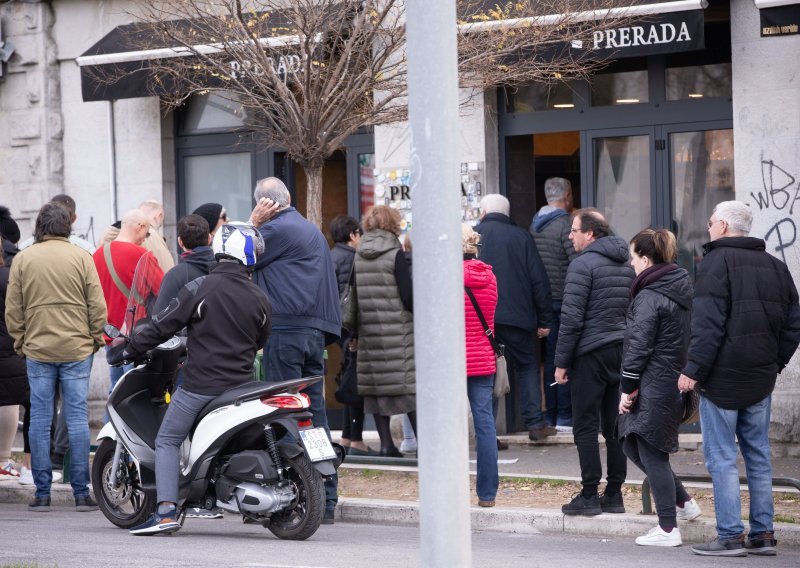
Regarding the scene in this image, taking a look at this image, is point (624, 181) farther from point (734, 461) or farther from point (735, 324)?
point (734, 461)

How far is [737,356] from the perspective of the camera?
751 cm

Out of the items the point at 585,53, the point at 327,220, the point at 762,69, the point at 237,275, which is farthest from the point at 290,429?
the point at 327,220

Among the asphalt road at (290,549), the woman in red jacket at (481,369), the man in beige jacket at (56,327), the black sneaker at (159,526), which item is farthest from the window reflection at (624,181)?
the black sneaker at (159,526)

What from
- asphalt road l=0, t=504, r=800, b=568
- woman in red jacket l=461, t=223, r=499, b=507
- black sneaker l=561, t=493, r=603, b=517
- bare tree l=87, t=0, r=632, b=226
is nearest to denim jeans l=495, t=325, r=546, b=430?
bare tree l=87, t=0, r=632, b=226

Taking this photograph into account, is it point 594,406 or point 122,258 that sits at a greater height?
point 122,258

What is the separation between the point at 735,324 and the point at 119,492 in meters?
3.88

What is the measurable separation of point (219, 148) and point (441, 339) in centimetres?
1019

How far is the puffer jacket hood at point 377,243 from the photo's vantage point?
10406mm

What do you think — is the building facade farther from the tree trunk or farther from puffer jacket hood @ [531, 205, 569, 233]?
the tree trunk

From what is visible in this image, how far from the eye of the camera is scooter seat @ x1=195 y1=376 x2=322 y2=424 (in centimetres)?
780

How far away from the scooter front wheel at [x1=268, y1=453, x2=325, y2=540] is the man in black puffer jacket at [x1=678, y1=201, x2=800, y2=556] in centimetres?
209

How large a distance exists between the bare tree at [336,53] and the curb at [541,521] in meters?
2.44

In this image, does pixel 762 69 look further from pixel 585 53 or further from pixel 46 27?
pixel 46 27

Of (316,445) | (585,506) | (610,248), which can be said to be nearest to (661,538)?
(585,506)
